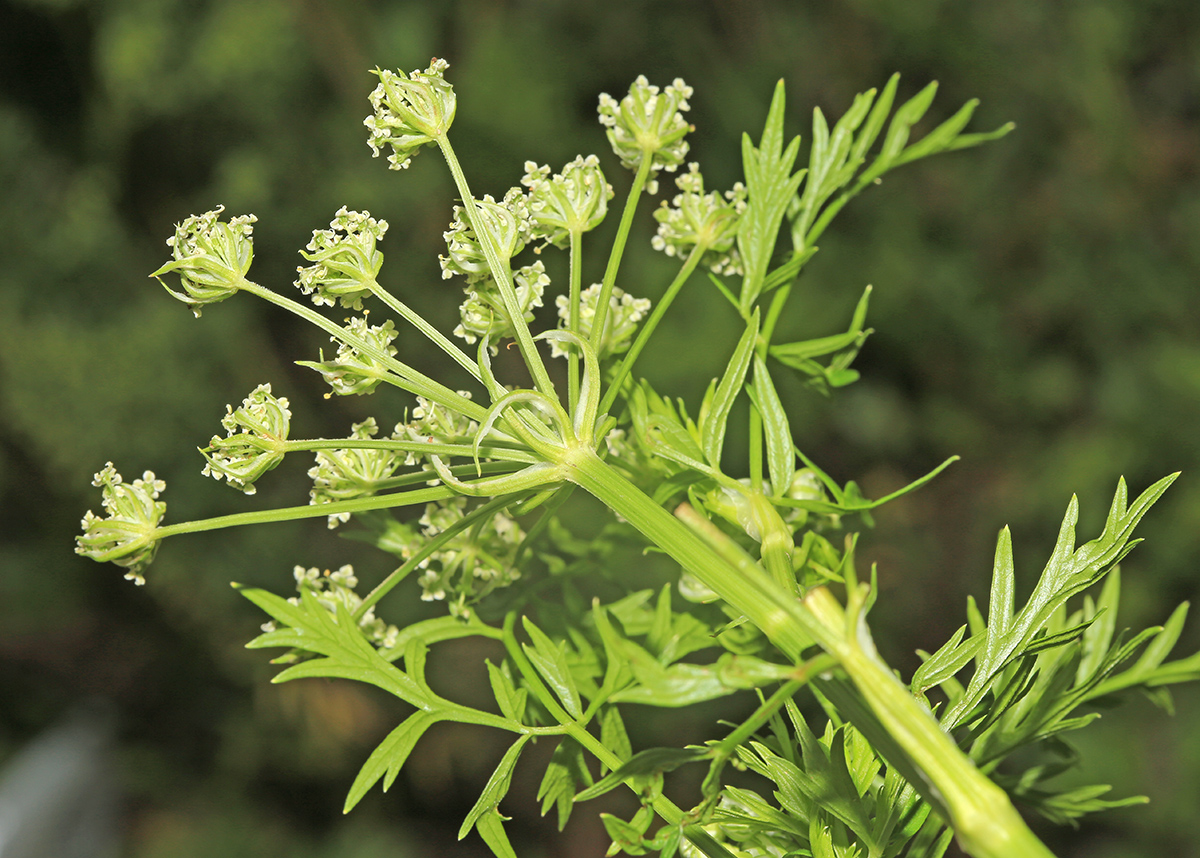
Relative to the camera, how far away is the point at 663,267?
1.54 meters

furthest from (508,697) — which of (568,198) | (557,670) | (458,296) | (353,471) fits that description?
(458,296)

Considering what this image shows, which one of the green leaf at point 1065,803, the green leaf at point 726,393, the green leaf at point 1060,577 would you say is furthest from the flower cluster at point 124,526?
the green leaf at point 1065,803

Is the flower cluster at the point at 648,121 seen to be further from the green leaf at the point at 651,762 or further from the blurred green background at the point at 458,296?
the blurred green background at the point at 458,296

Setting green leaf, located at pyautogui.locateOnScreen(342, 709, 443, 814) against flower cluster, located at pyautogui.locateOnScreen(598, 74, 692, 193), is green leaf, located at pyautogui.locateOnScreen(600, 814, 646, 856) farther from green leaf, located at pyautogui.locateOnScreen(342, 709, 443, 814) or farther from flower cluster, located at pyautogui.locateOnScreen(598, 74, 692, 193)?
flower cluster, located at pyautogui.locateOnScreen(598, 74, 692, 193)

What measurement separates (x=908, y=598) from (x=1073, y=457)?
0.37m

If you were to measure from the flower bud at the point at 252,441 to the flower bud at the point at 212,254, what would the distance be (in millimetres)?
49

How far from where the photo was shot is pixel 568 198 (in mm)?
395

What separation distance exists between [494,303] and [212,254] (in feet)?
0.37

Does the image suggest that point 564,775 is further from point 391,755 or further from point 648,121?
point 648,121

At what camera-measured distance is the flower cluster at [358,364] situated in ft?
1.17

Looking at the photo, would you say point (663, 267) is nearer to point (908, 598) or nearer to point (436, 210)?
point (436, 210)

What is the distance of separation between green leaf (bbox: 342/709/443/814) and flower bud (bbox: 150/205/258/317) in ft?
0.65

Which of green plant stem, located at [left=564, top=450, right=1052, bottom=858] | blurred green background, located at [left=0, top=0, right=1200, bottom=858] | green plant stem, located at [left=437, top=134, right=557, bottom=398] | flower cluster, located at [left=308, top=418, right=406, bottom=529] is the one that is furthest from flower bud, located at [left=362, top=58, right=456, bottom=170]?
blurred green background, located at [left=0, top=0, right=1200, bottom=858]

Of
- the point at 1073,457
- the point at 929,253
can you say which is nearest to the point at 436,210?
the point at 929,253
